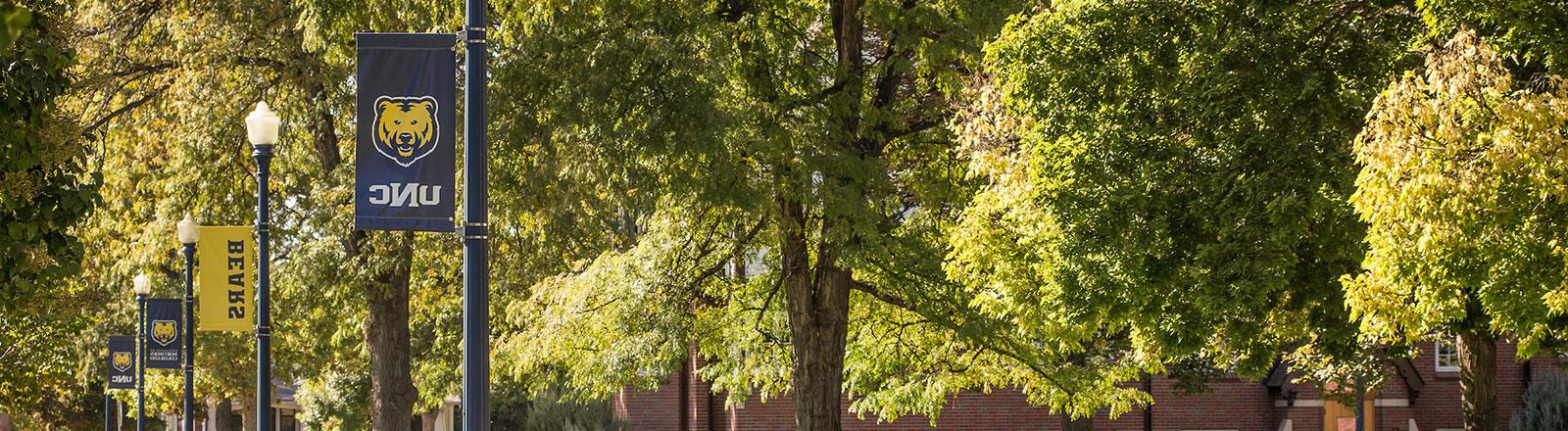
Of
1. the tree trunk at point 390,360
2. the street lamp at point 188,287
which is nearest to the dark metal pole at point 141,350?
the tree trunk at point 390,360

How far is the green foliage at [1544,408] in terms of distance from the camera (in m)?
31.6

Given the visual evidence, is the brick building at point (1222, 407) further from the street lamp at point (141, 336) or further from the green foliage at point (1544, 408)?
the street lamp at point (141, 336)

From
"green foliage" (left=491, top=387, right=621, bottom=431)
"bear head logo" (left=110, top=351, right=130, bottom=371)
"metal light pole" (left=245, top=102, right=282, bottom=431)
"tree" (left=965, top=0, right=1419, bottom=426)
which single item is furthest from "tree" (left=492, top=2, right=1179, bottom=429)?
"green foliage" (left=491, top=387, right=621, bottom=431)

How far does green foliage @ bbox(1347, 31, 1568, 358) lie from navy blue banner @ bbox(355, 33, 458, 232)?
7193 mm

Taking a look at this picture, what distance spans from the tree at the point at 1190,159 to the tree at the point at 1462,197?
1.75 m

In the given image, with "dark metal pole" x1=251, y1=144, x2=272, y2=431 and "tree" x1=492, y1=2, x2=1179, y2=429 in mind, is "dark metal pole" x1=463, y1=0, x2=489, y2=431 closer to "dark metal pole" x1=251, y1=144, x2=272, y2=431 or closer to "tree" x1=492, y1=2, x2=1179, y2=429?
"dark metal pole" x1=251, y1=144, x2=272, y2=431

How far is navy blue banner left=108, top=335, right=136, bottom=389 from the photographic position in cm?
2986

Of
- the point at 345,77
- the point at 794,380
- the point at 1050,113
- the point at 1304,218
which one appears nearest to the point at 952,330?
the point at 794,380

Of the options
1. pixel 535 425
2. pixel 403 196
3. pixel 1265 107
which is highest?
pixel 1265 107

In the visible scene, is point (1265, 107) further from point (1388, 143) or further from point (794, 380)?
point (794, 380)

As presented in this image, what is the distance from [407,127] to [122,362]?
76.4 ft

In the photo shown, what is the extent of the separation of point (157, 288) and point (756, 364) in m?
15.3

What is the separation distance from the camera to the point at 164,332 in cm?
2686

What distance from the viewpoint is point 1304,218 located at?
15.6 meters
